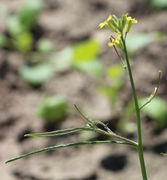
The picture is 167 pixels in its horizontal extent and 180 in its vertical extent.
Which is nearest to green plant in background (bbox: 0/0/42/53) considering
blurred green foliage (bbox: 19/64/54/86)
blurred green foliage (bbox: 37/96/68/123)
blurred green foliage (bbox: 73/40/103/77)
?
blurred green foliage (bbox: 19/64/54/86)

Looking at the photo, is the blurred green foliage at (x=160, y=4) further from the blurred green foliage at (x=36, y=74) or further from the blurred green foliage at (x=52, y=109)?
Answer: the blurred green foliage at (x=52, y=109)

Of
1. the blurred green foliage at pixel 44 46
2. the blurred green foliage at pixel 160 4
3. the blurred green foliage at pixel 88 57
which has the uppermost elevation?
the blurred green foliage at pixel 160 4

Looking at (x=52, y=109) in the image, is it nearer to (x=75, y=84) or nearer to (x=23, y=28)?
(x=75, y=84)

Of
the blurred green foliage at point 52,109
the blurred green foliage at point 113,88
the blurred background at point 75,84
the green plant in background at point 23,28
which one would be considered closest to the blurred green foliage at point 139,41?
the blurred background at point 75,84

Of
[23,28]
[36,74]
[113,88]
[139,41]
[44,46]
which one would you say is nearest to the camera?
[113,88]

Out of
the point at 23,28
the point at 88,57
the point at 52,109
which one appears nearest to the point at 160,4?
the point at 88,57

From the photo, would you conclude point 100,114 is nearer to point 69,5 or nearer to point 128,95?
point 128,95

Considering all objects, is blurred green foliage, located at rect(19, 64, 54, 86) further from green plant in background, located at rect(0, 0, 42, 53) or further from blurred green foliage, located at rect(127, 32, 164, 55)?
blurred green foliage, located at rect(127, 32, 164, 55)
